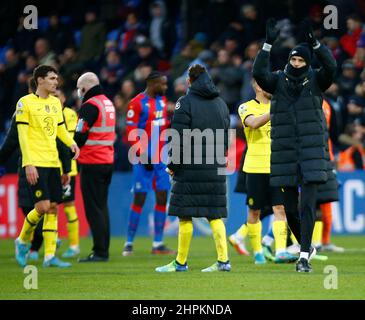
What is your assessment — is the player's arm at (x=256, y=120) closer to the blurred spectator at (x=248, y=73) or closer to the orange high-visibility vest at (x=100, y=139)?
the orange high-visibility vest at (x=100, y=139)

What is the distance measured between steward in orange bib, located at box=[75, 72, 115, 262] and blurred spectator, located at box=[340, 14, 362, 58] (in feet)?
27.3

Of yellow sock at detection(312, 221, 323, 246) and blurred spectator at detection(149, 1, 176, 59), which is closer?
yellow sock at detection(312, 221, 323, 246)

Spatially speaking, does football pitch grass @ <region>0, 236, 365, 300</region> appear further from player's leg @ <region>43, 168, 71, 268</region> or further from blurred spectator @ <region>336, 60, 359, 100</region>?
blurred spectator @ <region>336, 60, 359, 100</region>

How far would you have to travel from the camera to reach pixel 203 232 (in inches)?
837

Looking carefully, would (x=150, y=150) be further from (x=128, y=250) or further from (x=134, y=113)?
(x=128, y=250)

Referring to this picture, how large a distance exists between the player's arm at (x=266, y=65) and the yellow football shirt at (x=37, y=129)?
8.77 ft

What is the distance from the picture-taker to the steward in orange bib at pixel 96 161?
15.5 meters

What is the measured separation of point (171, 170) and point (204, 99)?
35.9 inches

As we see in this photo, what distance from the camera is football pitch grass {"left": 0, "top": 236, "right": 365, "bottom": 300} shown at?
10984mm

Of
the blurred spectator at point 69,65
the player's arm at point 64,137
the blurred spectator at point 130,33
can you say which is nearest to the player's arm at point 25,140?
the player's arm at point 64,137

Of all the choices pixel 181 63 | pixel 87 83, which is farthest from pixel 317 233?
pixel 181 63

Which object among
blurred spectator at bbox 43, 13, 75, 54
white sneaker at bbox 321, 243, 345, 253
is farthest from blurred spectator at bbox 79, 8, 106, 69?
white sneaker at bbox 321, 243, 345, 253
